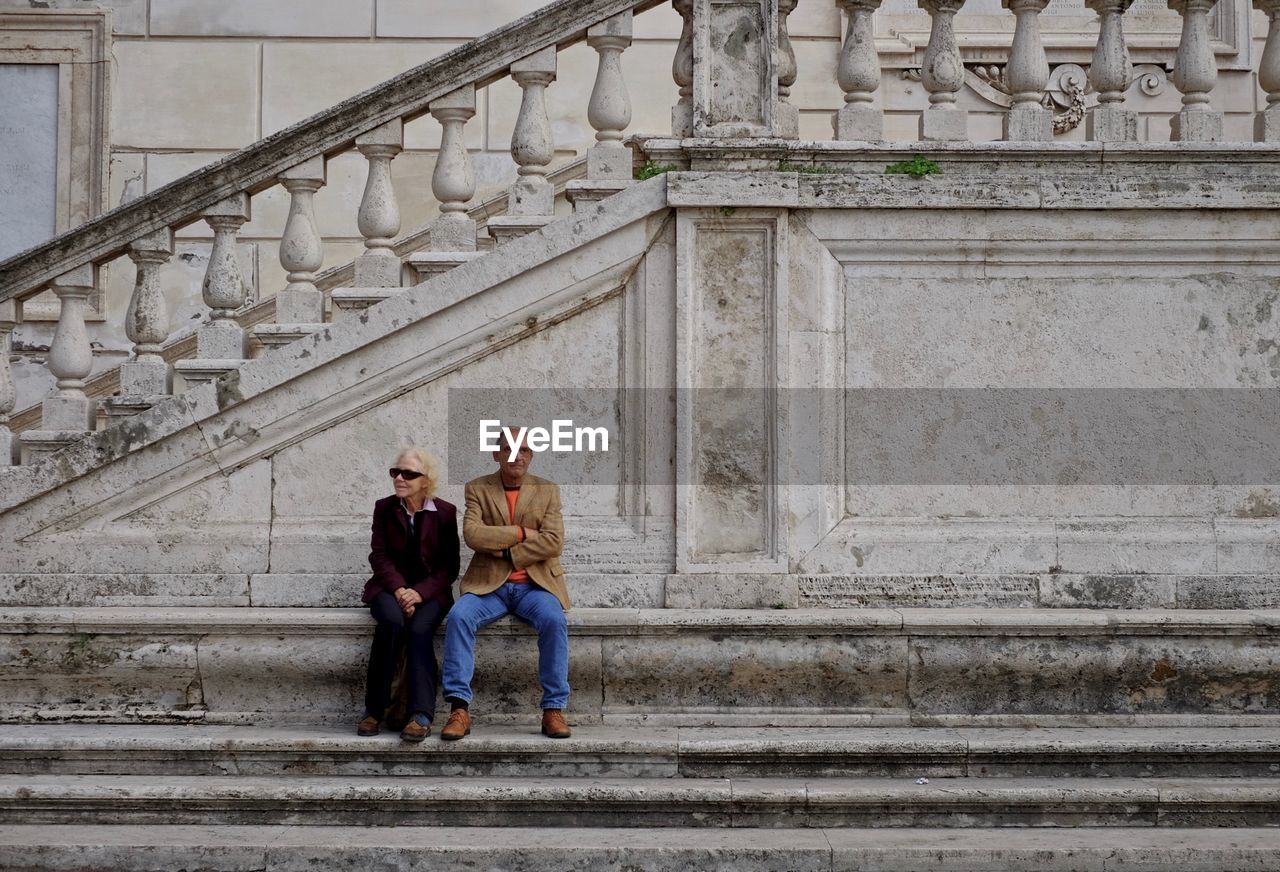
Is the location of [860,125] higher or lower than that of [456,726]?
higher

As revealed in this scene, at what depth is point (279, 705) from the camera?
7.07m

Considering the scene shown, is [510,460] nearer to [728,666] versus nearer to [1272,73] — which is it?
[728,666]

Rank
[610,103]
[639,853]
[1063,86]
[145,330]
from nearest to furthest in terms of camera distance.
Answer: [639,853] < [610,103] < [145,330] < [1063,86]

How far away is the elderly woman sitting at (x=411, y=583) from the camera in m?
6.72

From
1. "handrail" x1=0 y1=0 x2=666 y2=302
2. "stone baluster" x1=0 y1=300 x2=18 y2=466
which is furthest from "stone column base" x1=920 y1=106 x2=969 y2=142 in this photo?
"stone baluster" x1=0 y1=300 x2=18 y2=466

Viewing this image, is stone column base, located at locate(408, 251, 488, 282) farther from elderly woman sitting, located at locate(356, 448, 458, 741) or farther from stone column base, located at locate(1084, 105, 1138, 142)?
stone column base, located at locate(1084, 105, 1138, 142)

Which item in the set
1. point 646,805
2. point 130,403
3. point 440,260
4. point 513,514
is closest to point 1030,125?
point 440,260

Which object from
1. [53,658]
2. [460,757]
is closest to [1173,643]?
[460,757]

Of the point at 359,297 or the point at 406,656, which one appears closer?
the point at 406,656

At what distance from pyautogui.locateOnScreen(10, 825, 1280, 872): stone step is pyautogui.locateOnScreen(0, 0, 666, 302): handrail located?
263cm

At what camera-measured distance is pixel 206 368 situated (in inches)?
285

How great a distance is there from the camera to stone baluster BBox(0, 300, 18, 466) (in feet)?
24.3

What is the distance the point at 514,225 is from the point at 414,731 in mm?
2237

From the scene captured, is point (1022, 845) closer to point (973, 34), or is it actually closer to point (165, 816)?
point (165, 816)
